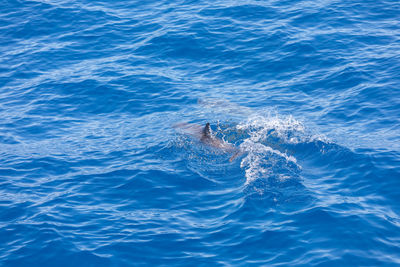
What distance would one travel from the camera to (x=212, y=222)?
588 inches

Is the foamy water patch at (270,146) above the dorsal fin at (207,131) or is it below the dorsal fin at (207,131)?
below

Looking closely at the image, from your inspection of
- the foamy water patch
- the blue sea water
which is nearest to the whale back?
the blue sea water

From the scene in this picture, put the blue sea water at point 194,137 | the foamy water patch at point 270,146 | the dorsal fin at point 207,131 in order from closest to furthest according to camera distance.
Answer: the blue sea water at point 194,137, the foamy water patch at point 270,146, the dorsal fin at point 207,131

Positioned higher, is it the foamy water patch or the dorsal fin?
the dorsal fin

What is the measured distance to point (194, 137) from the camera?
19.9m

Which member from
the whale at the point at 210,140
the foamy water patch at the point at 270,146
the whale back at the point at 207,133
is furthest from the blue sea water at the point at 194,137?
the whale back at the point at 207,133

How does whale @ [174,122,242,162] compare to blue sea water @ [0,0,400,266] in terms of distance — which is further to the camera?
whale @ [174,122,242,162]

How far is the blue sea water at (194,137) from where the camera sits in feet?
46.3

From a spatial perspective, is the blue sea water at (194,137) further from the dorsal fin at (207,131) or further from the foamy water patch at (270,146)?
the dorsal fin at (207,131)

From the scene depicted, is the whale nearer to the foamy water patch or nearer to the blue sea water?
the blue sea water

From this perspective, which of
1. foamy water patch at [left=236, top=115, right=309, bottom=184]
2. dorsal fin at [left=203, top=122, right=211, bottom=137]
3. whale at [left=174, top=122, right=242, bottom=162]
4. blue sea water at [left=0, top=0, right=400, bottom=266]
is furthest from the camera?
dorsal fin at [left=203, top=122, right=211, bottom=137]

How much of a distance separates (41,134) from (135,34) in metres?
10.8

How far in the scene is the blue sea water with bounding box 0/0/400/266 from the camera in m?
14.1

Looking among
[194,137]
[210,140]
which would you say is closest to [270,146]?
[210,140]
